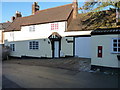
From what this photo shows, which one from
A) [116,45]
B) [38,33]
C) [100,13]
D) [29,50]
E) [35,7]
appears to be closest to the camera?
[116,45]

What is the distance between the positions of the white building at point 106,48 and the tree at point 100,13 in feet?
8.87

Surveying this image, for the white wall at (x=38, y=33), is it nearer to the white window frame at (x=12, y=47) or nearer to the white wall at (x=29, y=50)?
the white wall at (x=29, y=50)

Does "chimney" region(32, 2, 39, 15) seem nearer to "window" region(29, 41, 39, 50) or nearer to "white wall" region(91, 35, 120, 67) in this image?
"window" region(29, 41, 39, 50)

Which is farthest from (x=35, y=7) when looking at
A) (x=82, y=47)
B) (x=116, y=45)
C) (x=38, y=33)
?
(x=116, y=45)

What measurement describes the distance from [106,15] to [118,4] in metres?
4.37

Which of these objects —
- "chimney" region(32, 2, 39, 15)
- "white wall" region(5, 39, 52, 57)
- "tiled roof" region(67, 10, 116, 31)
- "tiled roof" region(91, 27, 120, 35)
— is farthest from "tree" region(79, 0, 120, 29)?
"chimney" region(32, 2, 39, 15)

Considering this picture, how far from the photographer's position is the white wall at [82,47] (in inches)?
637

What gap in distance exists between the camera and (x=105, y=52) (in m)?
10.0

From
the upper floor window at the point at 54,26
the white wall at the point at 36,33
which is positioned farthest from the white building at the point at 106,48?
the upper floor window at the point at 54,26

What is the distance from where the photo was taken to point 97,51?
1045 cm

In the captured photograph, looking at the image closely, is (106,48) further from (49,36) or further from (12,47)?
(12,47)

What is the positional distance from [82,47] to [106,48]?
258 inches

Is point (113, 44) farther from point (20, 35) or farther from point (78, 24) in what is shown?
point (20, 35)

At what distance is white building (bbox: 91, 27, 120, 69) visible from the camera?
956 cm
